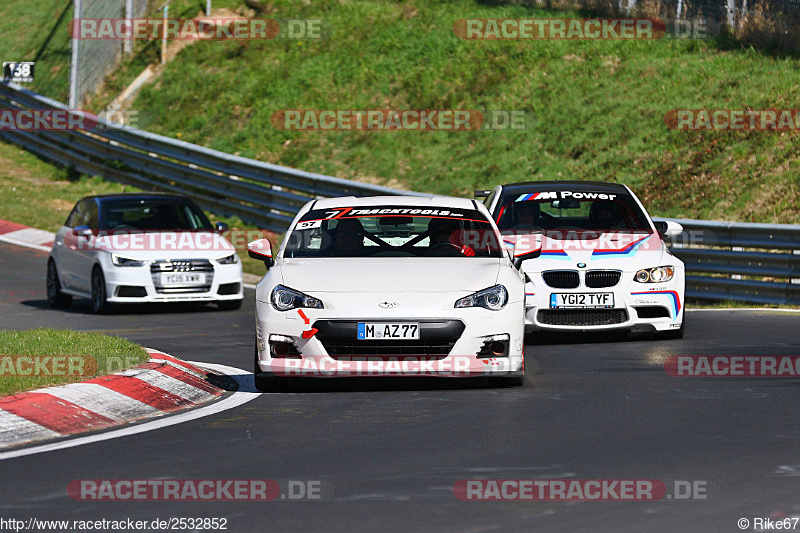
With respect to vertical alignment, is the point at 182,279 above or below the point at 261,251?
below

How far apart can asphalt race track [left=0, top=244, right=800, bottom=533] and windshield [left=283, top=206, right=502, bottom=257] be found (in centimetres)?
106

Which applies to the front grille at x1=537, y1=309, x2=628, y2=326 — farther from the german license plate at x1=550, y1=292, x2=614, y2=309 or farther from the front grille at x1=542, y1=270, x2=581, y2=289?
the front grille at x1=542, y1=270, x2=581, y2=289

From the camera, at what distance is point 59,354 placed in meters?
10.6

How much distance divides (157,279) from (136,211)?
185 cm

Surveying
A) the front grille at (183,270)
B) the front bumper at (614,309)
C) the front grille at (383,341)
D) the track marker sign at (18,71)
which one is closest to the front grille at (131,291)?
the front grille at (183,270)

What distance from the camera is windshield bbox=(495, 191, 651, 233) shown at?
14078 millimetres

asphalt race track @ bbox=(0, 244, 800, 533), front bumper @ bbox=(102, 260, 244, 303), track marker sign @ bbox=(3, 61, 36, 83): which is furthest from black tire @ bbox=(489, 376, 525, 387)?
track marker sign @ bbox=(3, 61, 36, 83)

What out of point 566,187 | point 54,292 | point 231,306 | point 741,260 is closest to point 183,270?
point 231,306

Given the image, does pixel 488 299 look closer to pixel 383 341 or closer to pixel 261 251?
pixel 383 341

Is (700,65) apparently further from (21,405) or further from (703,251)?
(21,405)

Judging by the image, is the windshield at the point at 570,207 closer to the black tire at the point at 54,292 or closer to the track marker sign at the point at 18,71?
the black tire at the point at 54,292

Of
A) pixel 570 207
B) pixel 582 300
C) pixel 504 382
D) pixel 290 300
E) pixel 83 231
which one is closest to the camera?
pixel 290 300

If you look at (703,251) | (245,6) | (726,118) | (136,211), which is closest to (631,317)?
(703,251)

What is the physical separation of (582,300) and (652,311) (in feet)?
2.28
